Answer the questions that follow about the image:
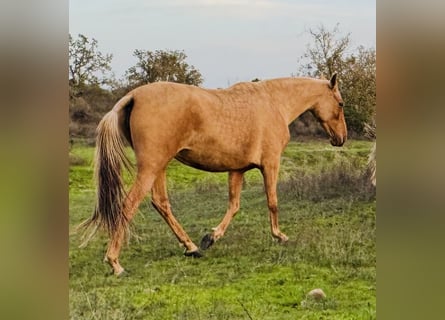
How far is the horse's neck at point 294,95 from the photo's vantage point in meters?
3.97

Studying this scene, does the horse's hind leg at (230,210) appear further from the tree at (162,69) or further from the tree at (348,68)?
the tree at (348,68)

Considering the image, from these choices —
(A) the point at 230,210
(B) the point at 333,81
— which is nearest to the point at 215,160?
(A) the point at 230,210

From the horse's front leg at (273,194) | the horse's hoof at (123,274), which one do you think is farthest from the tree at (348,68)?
the horse's hoof at (123,274)

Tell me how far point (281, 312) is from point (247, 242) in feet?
1.34

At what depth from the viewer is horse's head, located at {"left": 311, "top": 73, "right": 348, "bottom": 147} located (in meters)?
3.96

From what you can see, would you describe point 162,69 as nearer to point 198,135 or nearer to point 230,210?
point 198,135

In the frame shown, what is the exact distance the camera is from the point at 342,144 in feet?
13.0

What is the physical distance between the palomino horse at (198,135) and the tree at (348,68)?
56mm
